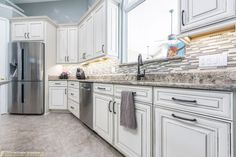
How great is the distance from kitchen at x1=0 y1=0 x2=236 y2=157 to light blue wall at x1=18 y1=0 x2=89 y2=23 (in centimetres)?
3

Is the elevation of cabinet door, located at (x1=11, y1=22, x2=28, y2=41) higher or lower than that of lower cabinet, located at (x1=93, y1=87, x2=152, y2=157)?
higher

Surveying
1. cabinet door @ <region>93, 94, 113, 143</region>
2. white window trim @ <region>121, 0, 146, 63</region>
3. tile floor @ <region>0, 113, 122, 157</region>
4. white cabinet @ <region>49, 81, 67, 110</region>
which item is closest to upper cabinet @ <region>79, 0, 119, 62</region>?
white window trim @ <region>121, 0, 146, 63</region>

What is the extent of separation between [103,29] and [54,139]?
2.13 metres

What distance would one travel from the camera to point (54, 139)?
2.50 metres

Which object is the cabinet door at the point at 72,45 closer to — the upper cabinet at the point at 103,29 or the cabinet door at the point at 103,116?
the upper cabinet at the point at 103,29

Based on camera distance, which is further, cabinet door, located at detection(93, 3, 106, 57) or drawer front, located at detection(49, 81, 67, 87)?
drawer front, located at detection(49, 81, 67, 87)

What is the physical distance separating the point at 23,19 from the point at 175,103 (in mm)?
4808

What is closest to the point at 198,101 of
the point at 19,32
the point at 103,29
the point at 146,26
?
the point at 146,26

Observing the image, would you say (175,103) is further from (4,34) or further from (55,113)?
(4,34)

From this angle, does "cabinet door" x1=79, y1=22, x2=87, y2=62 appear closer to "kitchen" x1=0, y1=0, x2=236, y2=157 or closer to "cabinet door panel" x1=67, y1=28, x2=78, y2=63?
"kitchen" x1=0, y1=0, x2=236, y2=157

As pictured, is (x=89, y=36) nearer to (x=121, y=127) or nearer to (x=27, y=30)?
(x=27, y=30)

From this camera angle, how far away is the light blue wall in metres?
5.28

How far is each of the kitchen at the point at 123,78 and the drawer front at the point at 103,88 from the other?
0.5 inches

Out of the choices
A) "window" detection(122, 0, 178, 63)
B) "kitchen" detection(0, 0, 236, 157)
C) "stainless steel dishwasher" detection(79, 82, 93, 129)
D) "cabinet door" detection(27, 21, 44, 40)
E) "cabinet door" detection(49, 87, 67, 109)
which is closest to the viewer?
"kitchen" detection(0, 0, 236, 157)
